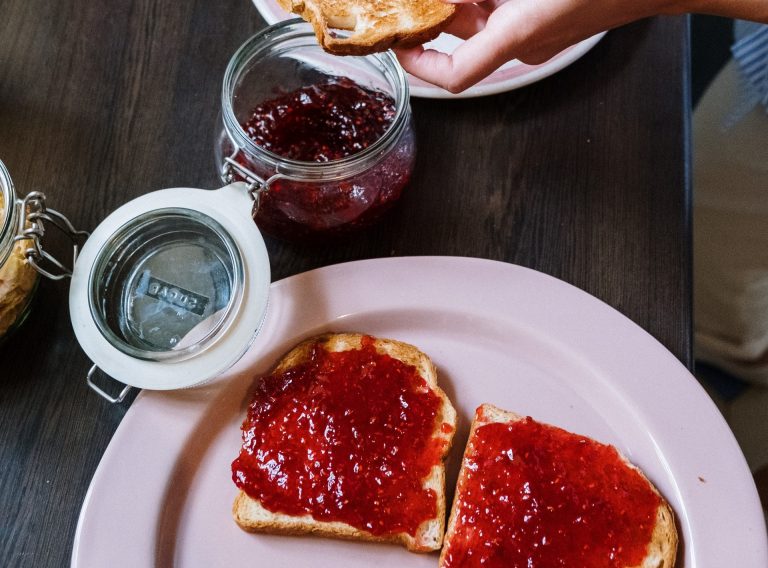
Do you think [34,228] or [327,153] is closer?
[34,228]

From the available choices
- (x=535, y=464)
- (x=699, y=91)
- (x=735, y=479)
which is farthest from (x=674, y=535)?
(x=699, y=91)

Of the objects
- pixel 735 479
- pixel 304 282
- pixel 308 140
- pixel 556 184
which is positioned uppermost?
pixel 308 140

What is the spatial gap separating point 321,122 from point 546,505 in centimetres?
104

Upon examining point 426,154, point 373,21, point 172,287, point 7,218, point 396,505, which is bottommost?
point 396,505

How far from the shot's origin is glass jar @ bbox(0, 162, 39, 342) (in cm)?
159

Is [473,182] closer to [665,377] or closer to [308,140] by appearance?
[308,140]

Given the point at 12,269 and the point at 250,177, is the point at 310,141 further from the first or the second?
the point at 12,269

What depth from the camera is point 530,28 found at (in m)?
1.66

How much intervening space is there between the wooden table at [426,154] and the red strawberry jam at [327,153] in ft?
0.49

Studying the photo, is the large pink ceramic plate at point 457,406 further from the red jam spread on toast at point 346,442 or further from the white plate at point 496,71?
the white plate at point 496,71

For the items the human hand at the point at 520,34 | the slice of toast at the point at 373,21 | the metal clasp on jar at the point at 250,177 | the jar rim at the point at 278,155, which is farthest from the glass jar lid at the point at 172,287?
the human hand at the point at 520,34

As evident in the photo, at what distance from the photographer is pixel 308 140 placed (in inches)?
71.6

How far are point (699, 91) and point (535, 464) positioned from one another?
1992 millimetres

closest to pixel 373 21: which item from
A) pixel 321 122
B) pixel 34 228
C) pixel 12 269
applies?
pixel 321 122
